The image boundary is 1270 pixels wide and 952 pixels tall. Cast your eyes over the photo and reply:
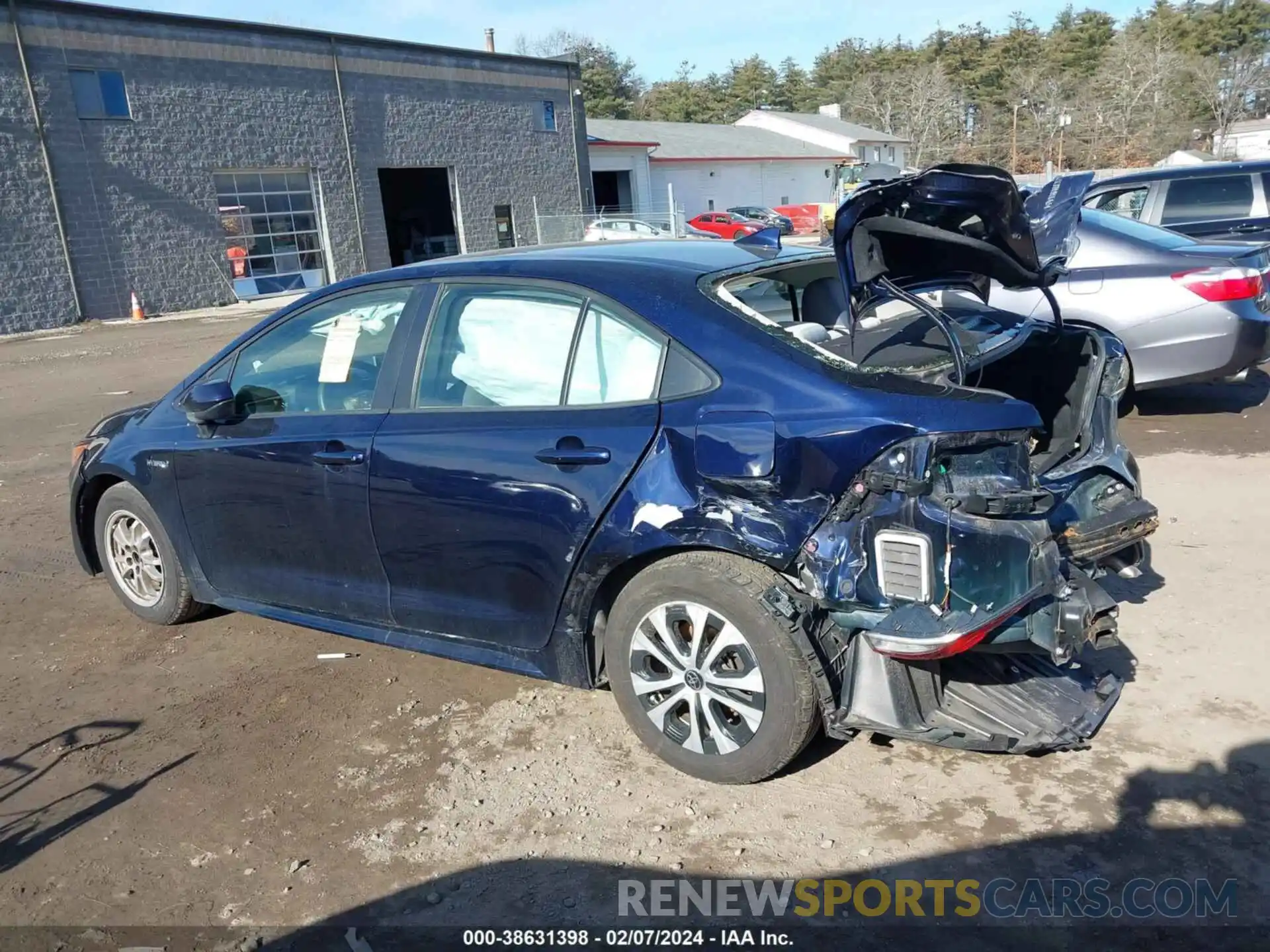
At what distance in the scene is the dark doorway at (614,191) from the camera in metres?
43.3

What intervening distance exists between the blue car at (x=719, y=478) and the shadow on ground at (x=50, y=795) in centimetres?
81

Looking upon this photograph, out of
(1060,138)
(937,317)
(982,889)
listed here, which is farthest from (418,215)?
(1060,138)

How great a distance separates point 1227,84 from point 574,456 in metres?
82.6

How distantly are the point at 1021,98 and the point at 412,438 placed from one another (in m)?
79.9

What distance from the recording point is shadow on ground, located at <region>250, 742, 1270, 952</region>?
257 cm

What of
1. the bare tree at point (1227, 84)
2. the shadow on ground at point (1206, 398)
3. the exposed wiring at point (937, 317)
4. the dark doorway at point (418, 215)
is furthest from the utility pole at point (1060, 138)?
the exposed wiring at point (937, 317)

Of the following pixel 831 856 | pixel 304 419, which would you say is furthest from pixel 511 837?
pixel 304 419

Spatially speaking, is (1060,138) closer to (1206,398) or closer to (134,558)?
(1206,398)

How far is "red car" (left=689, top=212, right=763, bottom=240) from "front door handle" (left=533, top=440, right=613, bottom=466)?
35894mm

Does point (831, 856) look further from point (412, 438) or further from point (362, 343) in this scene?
point (362, 343)

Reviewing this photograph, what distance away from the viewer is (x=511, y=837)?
124 inches

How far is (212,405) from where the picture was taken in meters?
4.23

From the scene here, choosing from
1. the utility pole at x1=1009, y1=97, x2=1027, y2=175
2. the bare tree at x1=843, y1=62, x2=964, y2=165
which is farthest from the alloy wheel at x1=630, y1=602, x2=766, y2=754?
the bare tree at x1=843, y1=62, x2=964, y2=165

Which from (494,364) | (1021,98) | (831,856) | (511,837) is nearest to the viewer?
(831,856)
